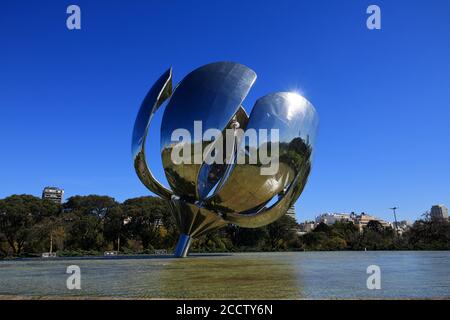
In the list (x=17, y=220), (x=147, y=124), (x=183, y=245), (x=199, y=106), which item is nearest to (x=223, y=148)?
(x=199, y=106)

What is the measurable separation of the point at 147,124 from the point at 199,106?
2252mm

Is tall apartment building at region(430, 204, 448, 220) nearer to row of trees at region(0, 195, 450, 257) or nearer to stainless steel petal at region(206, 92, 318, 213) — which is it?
row of trees at region(0, 195, 450, 257)

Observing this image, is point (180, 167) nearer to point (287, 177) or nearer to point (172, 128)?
point (172, 128)

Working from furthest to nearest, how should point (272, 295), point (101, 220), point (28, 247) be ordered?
point (101, 220)
point (28, 247)
point (272, 295)

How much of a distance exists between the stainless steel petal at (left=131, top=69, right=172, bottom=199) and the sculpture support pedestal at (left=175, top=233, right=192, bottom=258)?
6.62 ft

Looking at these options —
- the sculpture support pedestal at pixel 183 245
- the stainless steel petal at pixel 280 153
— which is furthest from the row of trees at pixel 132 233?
the stainless steel petal at pixel 280 153

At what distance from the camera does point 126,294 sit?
22.3 ft

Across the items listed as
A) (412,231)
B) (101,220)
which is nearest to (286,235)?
(412,231)

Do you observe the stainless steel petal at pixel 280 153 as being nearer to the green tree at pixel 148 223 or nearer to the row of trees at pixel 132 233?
the row of trees at pixel 132 233

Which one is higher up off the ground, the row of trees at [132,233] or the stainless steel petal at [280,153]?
the stainless steel petal at [280,153]

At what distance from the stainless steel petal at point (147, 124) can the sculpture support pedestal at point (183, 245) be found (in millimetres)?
2018

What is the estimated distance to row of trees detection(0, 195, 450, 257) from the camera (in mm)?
40219

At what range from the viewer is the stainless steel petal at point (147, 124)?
1602 cm
